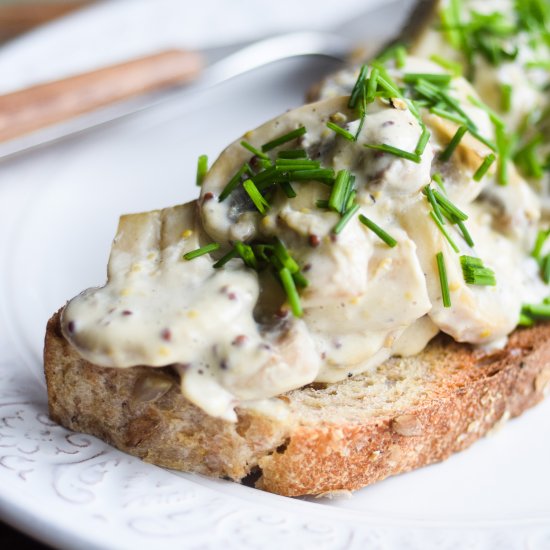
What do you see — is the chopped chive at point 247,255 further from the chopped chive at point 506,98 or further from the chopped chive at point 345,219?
the chopped chive at point 506,98

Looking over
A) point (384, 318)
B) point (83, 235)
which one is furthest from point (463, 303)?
point (83, 235)

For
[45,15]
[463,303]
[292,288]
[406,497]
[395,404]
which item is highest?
[45,15]

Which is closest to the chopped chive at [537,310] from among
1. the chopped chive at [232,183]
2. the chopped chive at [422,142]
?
the chopped chive at [422,142]

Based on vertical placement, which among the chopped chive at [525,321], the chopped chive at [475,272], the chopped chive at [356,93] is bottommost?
the chopped chive at [525,321]

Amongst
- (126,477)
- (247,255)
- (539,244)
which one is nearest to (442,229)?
(247,255)

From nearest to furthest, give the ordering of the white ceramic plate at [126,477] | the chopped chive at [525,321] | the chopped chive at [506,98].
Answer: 1. the white ceramic plate at [126,477]
2. the chopped chive at [525,321]
3. the chopped chive at [506,98]

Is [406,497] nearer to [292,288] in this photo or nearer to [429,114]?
[292,288]
